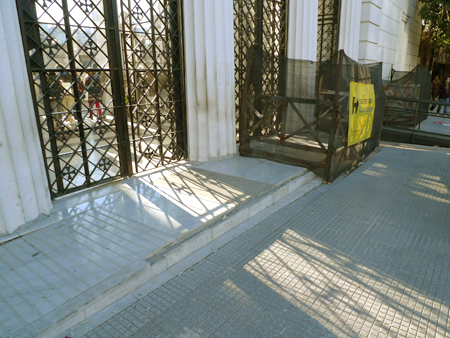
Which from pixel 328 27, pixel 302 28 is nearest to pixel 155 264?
pixel 302 28

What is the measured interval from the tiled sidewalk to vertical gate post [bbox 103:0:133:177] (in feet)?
1.43

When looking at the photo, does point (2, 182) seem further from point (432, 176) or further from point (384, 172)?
point (432, 176)

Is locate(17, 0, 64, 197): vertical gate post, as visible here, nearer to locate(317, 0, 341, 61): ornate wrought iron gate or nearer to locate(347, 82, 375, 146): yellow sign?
locate(347, 82, 375, 146): yellow sign

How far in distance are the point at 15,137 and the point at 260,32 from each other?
20.2ft

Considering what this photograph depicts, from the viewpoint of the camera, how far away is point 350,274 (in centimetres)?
365

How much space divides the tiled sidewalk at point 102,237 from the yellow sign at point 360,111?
4.57ft

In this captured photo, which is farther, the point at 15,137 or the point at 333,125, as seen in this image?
the point at 333,125

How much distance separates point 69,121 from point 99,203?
1.50 meters

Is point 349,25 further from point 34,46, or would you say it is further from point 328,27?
point 34,46

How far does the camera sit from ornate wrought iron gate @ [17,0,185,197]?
482 centimetres

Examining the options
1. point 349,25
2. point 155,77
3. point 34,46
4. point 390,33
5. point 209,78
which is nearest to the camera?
point 34,46

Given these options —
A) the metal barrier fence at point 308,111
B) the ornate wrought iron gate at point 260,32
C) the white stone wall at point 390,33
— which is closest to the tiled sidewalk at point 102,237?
the metal barrier fence at point 308,111

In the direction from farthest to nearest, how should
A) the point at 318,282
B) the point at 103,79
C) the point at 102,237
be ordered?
1. the point at 103,79
2. the point at 102,237
3. the point at 318,282

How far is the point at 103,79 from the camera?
561cm
